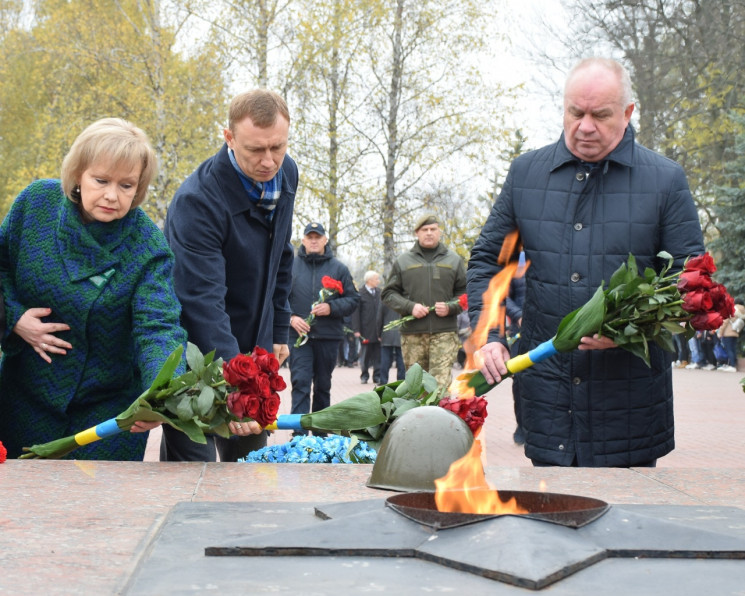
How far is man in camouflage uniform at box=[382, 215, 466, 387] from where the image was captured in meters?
9.59

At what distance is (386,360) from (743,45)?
1123cm

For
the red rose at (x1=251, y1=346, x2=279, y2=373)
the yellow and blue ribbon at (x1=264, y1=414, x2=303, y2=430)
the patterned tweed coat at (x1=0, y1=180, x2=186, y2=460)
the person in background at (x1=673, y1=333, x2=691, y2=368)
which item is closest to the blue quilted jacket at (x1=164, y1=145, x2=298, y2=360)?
the patterned tweed coat at (x1=0, y1=180, x2=186, y2=460)

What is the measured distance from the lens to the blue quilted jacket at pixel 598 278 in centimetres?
359

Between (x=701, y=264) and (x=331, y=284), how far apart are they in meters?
6.44

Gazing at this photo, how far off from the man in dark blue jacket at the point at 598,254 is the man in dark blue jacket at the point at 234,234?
1.06 m

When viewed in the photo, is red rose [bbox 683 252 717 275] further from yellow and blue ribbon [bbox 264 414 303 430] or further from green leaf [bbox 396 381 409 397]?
yellow and blue ribbon [bbox 264 414 303 430]

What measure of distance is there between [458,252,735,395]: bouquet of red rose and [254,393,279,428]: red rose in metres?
0.78

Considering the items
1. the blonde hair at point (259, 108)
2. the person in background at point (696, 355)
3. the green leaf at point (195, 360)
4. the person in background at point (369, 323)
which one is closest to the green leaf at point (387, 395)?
the green leaf at point (195, 360)

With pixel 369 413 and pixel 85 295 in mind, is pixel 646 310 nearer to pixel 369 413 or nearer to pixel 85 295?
pixel 369 413

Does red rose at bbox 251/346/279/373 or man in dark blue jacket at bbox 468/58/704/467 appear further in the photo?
man in dark blue jacket at bbox 468/58/704/467

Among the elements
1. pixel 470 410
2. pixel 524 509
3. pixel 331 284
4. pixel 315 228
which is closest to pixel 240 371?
pixel 470 410

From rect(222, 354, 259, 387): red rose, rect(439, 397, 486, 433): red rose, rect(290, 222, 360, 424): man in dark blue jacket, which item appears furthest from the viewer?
rect(290, 222, 360, 424): man in dark blue jacket

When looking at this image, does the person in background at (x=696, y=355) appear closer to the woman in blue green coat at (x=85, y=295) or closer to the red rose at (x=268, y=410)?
the woman in blue green coat at (x=85, y=295)

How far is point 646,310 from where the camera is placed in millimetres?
3189
